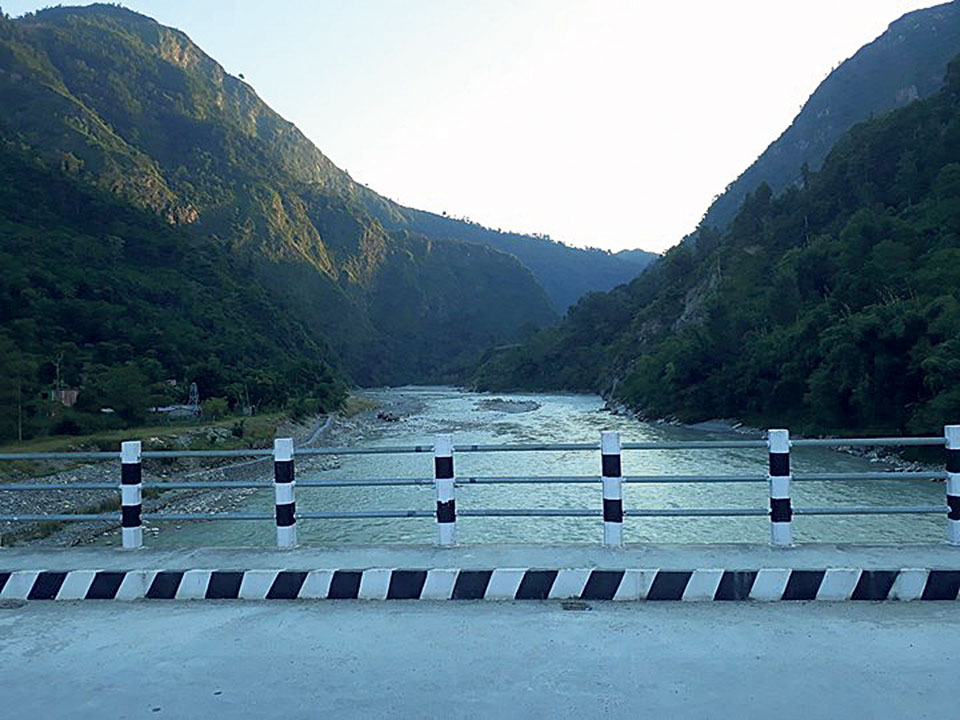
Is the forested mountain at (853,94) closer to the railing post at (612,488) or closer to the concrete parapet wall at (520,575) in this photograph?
the railing post at (612,488)

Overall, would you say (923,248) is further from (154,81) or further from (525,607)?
(154,81)

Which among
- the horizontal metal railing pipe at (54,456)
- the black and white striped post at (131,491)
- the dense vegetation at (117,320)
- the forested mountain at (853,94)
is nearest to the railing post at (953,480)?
the black and white striped post at (131,491)

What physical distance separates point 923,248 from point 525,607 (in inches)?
2130

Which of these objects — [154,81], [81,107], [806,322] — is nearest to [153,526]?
[806,322]

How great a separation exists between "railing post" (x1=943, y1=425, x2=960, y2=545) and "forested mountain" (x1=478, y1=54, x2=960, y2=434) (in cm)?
2754

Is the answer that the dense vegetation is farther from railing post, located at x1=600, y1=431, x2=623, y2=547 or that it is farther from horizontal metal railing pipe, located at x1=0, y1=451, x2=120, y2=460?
railing post, located at x1=600, y1=431, x2=623, y2=547

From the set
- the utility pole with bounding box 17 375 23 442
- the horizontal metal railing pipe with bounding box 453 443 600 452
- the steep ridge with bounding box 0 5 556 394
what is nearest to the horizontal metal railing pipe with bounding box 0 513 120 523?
the horizontal metal railing pipe with bounding box 453 443 600 452

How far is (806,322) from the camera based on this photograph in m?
46.9

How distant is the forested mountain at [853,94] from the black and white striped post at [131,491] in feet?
549

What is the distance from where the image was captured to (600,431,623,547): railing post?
6359 mm

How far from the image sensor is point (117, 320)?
6450cm

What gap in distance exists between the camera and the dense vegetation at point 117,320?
42.5 meters

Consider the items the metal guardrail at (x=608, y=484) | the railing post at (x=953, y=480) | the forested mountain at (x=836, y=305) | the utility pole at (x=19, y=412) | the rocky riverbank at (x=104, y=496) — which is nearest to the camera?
the railing post at (x=953, y=480)

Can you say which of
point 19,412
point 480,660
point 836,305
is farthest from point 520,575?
point 836,305
